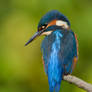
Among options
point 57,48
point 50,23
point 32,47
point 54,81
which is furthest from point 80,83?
point 32,47

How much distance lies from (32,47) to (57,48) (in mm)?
1521

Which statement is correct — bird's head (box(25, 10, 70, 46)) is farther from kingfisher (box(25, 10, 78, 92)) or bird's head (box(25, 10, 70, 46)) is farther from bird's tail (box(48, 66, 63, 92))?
bird's tail (box(48, 66, 63, 92))

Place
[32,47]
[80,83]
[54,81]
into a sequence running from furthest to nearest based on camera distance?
[32,47]
[54,81]
[80,83]

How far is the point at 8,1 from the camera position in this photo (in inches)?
259

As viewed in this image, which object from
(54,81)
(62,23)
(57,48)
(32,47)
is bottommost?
(32,47)

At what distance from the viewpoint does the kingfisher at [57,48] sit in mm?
3443

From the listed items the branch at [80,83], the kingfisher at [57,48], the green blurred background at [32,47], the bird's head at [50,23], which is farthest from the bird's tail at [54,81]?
the green blurred background at [32,47]

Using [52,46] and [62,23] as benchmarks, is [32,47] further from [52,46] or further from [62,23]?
[52,46]

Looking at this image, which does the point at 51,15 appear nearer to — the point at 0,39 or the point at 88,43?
the point at 88,43

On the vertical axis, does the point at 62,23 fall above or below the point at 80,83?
above

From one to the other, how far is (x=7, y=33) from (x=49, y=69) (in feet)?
6.42

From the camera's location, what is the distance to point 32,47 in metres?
5.00

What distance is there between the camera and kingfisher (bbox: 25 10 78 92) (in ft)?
11.3

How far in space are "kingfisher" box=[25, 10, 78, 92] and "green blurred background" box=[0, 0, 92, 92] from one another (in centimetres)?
96
